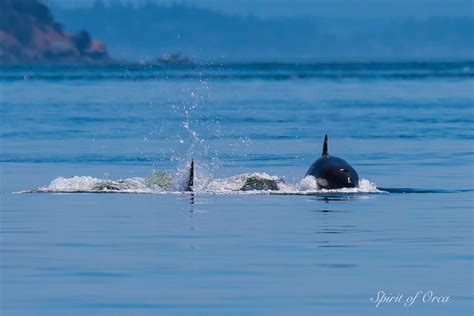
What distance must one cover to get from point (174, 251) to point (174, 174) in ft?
32.5

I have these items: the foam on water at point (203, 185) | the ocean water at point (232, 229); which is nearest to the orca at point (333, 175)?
the foam on water at point (203, 185)

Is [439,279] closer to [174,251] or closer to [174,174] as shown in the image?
[174,251]

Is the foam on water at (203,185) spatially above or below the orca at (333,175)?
below

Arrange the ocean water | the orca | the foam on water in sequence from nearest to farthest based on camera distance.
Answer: the ocean water < the orca < the foam on water

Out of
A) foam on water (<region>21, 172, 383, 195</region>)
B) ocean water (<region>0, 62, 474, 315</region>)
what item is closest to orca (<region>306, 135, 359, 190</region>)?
foam on water (<region>21, 172, 383, 195</region>)

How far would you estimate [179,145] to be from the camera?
1689 inches

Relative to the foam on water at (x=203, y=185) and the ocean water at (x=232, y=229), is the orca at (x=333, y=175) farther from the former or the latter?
the ocean water at (x=232, y=229)

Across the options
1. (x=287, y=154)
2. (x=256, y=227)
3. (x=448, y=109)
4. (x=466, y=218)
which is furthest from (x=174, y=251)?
(x=448, y=109)

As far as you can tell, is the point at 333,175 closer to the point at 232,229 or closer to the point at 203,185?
the point at 203,185

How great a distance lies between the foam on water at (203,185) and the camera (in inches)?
1035

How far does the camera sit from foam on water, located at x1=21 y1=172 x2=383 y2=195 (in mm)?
26297

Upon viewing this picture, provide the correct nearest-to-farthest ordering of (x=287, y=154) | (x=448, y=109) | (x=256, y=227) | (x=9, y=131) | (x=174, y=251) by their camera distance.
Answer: (x=174, y=251), (x=256, y=227), (x=287, y=154), (x=9, y=131), (x=448, y=109)

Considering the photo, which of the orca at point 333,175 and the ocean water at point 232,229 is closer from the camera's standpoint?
the ocean water at point 232,229

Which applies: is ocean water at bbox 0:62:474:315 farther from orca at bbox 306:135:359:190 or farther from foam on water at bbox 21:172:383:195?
orca at bbox 306:135:359:190
